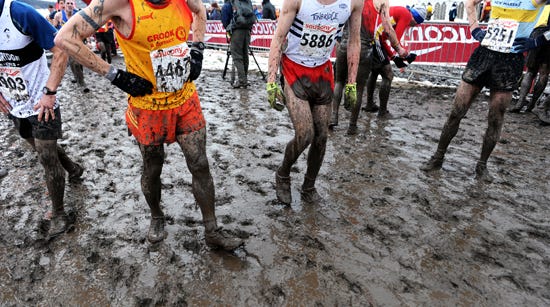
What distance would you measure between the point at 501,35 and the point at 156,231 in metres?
3.80

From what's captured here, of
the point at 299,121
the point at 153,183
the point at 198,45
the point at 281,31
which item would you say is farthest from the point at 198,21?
the point at 153,183

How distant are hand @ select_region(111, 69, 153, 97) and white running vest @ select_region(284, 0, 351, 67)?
4.48 feet

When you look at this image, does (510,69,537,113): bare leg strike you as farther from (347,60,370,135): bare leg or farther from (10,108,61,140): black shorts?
(10,108,61,140): black shorts

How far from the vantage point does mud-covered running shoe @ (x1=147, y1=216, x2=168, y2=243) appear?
9.68 ft

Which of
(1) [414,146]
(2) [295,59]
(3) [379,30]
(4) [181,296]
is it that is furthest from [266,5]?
(4) [181,296]

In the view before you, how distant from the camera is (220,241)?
2.72 meters

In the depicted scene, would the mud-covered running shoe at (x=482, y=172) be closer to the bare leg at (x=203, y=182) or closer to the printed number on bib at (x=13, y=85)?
the bare leg at (x=203, y=182)

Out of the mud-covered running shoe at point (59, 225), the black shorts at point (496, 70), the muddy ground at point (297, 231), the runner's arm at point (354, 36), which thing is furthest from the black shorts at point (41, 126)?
the black shorts at point (496, 70)

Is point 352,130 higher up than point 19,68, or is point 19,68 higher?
point 19,68

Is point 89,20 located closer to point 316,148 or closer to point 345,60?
point 316,148

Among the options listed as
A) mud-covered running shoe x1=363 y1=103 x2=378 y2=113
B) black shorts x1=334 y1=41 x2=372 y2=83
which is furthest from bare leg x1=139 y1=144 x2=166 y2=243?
mud-covered running shoe x1=363 y1=103 x2=378 y2=113

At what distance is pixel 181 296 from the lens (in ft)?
7.87

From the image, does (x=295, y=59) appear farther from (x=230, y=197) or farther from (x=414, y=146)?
(x=414, y=146)

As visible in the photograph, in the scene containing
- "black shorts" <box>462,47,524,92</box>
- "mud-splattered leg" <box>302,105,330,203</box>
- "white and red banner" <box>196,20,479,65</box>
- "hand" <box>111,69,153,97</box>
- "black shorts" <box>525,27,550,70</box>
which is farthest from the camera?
"white and red banner" <box>196,20,479,65</box>
